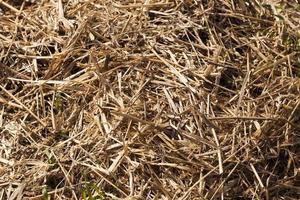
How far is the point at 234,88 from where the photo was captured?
3285 millimetres

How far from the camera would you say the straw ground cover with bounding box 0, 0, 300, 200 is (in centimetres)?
298

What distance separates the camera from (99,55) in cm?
329

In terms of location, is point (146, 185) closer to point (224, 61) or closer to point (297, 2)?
point (224, 61)

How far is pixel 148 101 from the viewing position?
10.4ft

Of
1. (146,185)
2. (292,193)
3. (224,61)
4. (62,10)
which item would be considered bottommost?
(292,193)

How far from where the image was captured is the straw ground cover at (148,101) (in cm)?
298

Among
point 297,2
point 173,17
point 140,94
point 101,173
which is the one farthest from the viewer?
point 297,2

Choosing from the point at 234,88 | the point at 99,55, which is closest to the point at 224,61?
the point at 234,88

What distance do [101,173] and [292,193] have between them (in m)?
0.85

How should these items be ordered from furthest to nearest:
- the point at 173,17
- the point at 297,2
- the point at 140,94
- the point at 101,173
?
the point at 297,2 → the point at 173,17 → the point at 140,94 → the point at 101,173

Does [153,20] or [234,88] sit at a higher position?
[153,20]

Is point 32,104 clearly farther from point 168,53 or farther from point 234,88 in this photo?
point 234,88

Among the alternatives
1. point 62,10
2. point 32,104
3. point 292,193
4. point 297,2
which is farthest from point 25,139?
point 297,2

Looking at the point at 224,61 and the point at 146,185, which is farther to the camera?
the point at 224,61
